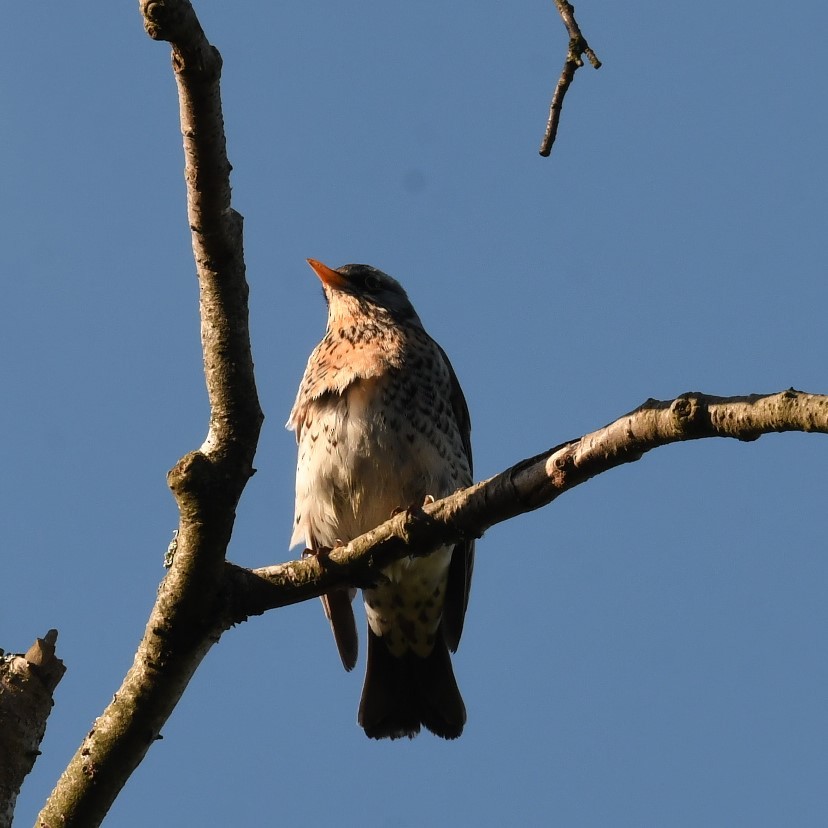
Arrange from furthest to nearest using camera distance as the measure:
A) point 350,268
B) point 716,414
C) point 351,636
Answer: point 350,268 < point 351,636 < point 716,414

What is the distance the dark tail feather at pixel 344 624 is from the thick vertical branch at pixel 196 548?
8.96ft

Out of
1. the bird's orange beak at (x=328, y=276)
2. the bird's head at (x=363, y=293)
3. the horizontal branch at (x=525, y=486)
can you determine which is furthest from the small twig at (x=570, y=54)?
the bird's orange beak at (x=328, y=276)

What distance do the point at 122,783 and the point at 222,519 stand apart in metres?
0.96

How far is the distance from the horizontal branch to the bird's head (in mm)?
3451

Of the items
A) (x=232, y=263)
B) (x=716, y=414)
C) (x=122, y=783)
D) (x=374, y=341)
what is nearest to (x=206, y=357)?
(x=232, y=263)

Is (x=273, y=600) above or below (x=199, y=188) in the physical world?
below

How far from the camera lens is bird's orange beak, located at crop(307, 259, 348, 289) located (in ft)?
26.0

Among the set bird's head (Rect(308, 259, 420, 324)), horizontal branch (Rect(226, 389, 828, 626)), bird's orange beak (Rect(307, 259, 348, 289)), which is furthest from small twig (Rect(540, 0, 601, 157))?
bird's orange beak (Rect(307, 259, 348, 289))

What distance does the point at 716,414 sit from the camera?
3.20 meters

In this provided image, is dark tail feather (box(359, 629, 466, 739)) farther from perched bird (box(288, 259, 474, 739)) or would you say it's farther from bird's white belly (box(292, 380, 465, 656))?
bird's white belly (box(292, 380, 465, 656))

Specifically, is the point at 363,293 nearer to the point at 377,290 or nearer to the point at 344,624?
the point at 377,290

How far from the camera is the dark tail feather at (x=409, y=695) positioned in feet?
22.1

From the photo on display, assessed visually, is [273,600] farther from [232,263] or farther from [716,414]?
[716,414]

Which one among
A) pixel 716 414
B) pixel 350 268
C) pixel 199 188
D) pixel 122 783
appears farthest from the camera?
pixel 350 268
